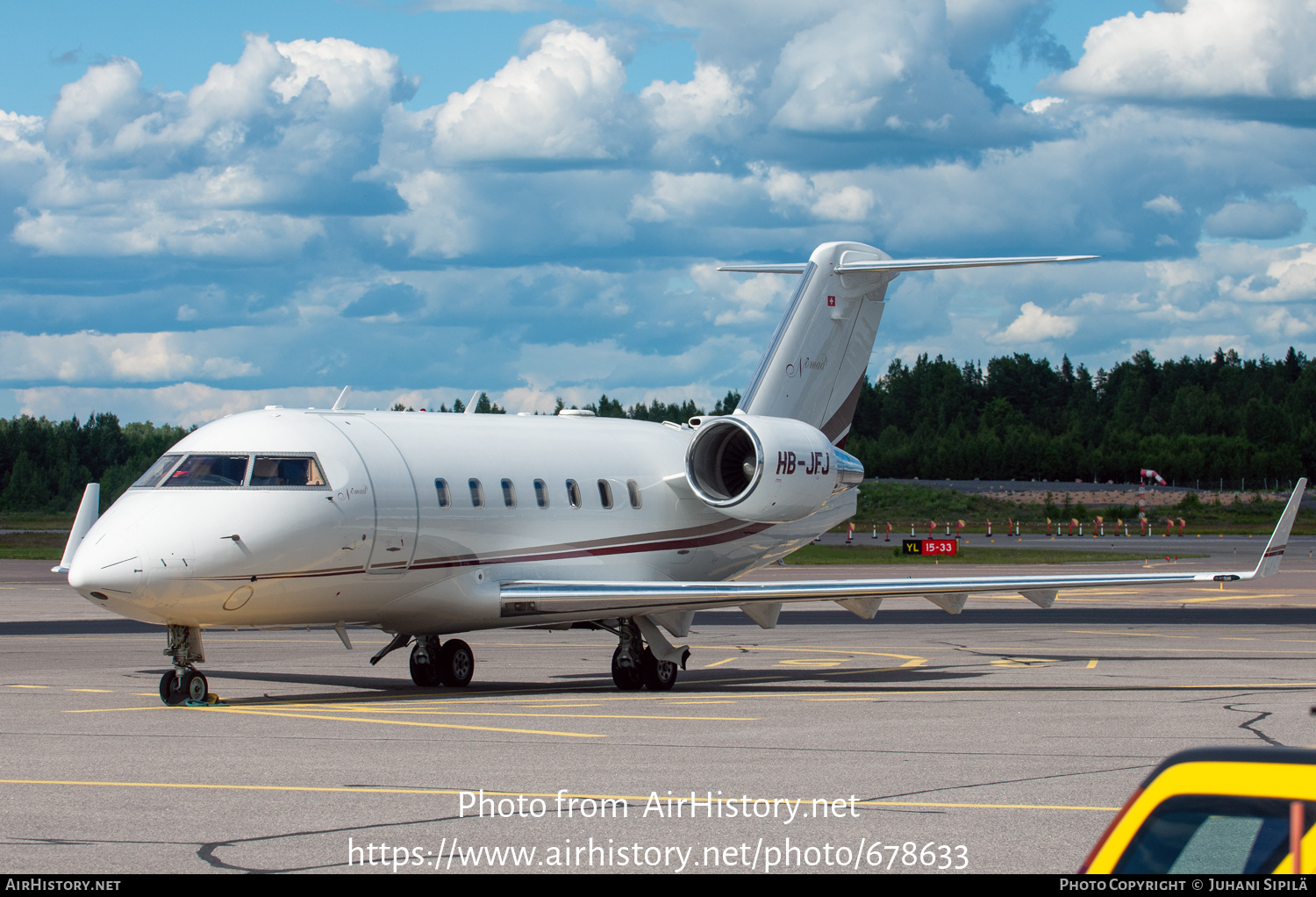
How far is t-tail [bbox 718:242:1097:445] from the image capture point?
86.0 ft

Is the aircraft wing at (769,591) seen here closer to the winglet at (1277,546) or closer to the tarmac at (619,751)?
the winglet at (1277,546)

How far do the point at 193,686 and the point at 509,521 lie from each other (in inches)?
200

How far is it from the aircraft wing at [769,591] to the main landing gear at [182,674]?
4.31 m

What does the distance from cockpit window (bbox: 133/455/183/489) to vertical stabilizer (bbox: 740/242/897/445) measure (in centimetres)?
1073

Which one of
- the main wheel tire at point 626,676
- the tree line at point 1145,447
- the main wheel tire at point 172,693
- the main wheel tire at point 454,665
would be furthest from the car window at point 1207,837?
the tree line at point 1145,447

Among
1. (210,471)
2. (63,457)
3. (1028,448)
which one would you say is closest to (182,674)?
(210,471)

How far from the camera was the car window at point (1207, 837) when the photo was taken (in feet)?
13.9

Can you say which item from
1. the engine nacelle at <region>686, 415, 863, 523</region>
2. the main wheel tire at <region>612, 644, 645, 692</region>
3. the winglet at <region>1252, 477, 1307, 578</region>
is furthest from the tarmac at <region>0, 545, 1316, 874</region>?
the engine nacelle at <region>686, 415, 863, 523</region>

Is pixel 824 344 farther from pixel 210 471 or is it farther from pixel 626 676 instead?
pixel 210 471

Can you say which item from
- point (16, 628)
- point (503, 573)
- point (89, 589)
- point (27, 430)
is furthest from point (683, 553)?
point (27, 430)

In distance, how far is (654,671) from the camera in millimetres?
21391

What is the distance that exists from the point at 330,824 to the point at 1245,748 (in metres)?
7.14

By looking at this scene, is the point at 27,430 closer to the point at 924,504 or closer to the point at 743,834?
the point at 924,504

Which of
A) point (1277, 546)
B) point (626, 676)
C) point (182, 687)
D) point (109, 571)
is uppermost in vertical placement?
point (109, 571)
